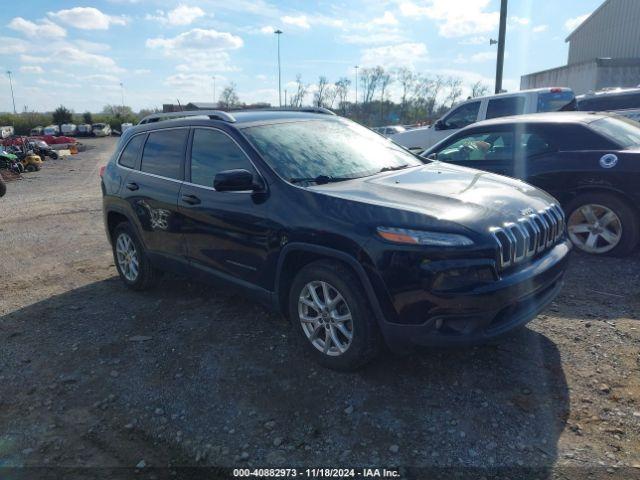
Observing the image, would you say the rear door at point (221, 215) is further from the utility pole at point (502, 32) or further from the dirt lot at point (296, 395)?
the utility pole at point (502, 32)

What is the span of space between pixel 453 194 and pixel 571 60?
42.0 meters

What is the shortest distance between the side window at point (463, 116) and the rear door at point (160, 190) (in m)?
7.48

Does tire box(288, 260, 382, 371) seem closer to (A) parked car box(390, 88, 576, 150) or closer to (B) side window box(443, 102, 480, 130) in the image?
(A) parked car box(390, 88, 576, 150)

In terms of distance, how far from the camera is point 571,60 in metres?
38.6

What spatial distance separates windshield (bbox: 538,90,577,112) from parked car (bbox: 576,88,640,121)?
867 mm

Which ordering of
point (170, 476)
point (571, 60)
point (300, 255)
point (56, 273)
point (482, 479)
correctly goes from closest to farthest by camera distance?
point (482, 479) → point (170, 476) → point (300, 255) → point (56, 273) → point (571, 60)

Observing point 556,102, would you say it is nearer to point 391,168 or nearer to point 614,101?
point 614,101

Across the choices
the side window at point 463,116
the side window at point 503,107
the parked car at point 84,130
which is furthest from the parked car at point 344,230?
the parked car at point 84,130

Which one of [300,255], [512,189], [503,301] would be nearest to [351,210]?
[300,255]

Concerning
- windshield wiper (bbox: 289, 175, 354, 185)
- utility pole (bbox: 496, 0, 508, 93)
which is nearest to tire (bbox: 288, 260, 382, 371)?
windshield wiper (bbox: 289, 175, 354, 185)

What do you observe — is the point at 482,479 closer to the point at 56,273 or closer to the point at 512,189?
the point at 512,189

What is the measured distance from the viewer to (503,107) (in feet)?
33.1

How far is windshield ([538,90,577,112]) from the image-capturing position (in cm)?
969

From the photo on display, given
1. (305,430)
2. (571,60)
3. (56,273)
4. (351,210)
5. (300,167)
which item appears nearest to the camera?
(305,430)
